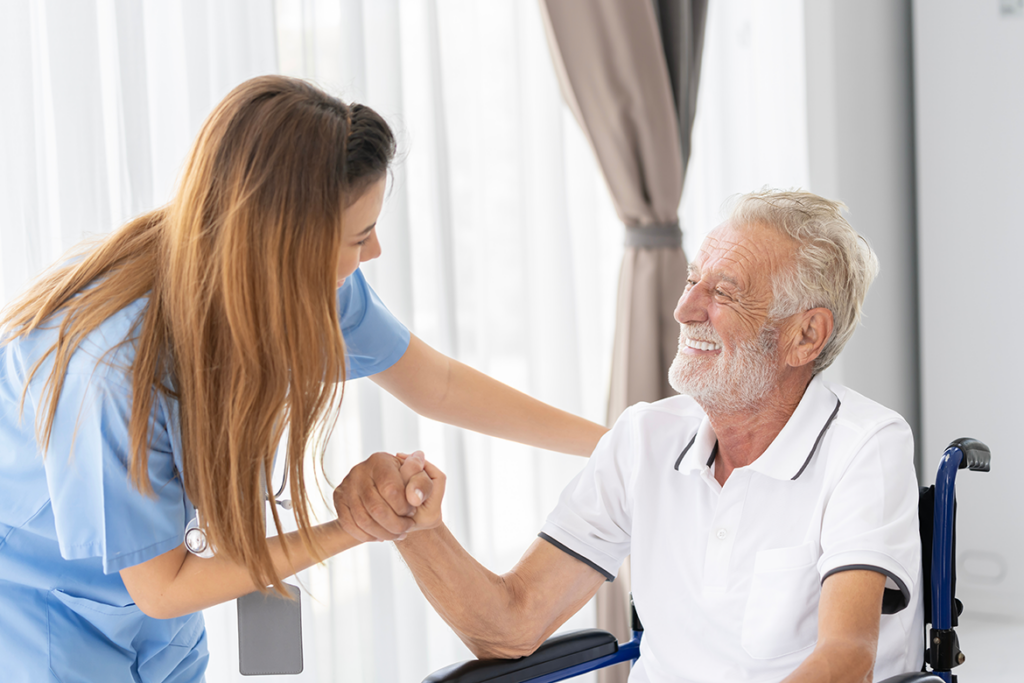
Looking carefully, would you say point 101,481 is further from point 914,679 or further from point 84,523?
point 914,679

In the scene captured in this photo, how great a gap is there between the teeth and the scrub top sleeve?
85 cm

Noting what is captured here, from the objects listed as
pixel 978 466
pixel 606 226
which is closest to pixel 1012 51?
pixel 606 226

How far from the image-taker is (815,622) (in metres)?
1.35

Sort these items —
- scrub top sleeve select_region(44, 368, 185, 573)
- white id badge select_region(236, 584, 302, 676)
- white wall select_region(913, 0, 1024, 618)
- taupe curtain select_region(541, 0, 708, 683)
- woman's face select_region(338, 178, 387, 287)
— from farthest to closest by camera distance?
1. white wall select_region(913, 0, 1024, 618)
2. taupe curtain select_region(541, 0, 708, 683)
3. white id badge select_region(236, 584, 302, 676)
4. woman's face select_region(338, 178, 387, 287)
5. scrub top sleeve select_region(44, 368, 185, 573)

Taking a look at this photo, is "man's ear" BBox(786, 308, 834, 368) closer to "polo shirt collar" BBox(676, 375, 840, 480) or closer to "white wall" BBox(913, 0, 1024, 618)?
"polo shirt collar" BBox(676, 375, 840, 480)

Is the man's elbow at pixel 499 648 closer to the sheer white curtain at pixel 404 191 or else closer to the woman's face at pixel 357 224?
the sheer white curtain at pixel 404 191

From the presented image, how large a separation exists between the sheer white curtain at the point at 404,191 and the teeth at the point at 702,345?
60cm

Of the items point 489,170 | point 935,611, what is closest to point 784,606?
point 935,611

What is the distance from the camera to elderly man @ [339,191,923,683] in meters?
1.34

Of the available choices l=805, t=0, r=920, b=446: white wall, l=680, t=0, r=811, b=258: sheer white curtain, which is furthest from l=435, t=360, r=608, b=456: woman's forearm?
l=805, t=0, r=920, b=446: white wall

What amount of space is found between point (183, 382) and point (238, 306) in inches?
4.4

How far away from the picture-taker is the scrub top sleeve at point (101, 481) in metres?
1.00

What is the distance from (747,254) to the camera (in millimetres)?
A: 1468

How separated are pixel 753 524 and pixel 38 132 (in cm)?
136
